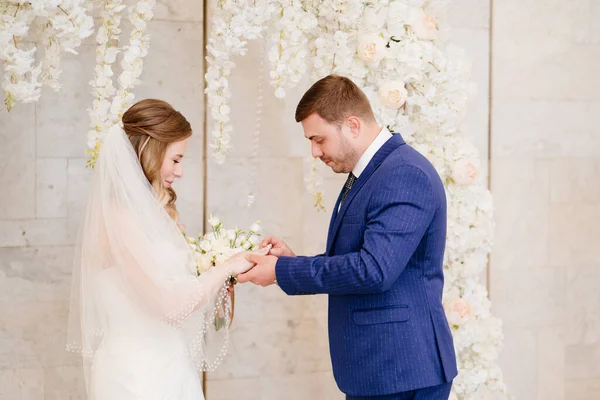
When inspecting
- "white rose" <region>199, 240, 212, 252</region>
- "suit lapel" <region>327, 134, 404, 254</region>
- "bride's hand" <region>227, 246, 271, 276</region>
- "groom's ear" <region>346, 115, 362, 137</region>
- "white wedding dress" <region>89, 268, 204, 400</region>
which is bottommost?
"white wedding dress" <region>89, 268, 204, 400</region>

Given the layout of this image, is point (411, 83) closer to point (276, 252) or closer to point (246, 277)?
point (276, 252)

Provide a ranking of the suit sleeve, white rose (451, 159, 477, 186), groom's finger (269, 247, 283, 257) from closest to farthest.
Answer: the suit sleeve, groom's finger (269, 247, 283, 257), white rose (451, 159, 477, 186)

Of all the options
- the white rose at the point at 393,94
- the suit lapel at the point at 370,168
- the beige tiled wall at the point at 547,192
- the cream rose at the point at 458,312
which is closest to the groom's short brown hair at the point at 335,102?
the suit lapel at the point at 370,168

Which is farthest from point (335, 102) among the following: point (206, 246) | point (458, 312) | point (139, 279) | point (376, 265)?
point (458, 312)

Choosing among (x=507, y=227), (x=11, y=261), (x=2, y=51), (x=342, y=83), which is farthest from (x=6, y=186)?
(x=507, y=227)

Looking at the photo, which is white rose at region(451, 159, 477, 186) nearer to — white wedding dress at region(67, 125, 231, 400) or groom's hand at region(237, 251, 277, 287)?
groom's hand at region(237, 251, 277, 287)

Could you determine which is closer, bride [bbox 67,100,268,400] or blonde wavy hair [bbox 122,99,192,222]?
bride [bbox 67,100,268,400]

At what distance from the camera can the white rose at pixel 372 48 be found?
10.5 ft

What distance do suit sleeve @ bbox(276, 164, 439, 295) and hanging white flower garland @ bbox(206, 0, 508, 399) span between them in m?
0.73

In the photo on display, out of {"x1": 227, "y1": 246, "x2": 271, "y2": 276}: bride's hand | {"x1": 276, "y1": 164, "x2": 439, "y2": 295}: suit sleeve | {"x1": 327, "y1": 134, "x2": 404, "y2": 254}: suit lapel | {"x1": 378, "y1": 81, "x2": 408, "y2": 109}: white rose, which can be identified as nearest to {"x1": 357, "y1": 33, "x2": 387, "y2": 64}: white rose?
{"x1": 378, "y1": 81, "x2": 408, "y2": 109}: white rose

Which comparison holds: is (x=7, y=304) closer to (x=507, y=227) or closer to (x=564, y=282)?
(x=507, y=227)

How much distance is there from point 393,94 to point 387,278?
0.99 metres

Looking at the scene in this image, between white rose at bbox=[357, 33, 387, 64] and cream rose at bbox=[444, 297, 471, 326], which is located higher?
white rose at bbox=[357, 33, 387, 64]

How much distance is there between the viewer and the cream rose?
11.6 feet
